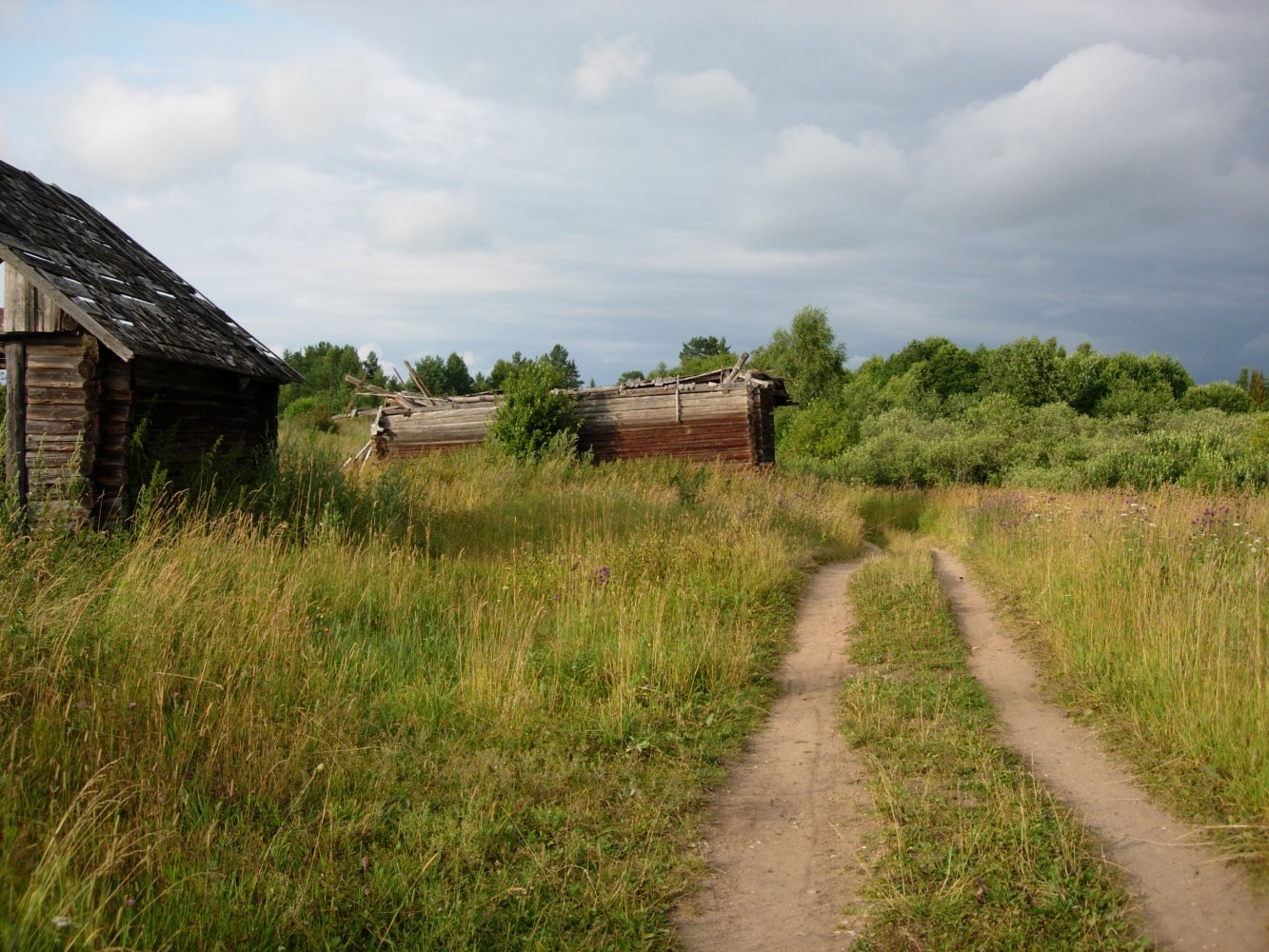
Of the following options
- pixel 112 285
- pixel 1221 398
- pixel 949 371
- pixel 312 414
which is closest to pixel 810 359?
pixel 949 371

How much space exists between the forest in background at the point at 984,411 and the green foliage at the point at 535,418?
0.32 m

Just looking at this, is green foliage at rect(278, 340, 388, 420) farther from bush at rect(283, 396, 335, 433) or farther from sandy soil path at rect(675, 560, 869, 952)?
sandy soil path at rect(675, 560, 869, 952)

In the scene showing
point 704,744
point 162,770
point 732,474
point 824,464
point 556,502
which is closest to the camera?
point 162,770

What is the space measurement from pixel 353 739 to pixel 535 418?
16463 millimetres

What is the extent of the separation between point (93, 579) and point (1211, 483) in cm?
1837

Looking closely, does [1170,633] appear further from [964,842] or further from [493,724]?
[493,724]

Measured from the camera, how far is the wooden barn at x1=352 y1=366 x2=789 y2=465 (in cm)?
2081

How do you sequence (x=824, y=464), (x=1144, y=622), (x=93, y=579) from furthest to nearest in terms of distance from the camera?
1. (x=824, y=464)
2. (x=93, y=579)
3. (x=1144, y=622)

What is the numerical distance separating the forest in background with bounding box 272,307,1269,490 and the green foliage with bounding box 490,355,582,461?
320mm

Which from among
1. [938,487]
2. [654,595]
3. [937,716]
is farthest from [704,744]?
[938,487]

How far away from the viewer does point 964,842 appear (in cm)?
390

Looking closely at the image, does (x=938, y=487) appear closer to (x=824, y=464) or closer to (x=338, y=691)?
(x=824, y=464)

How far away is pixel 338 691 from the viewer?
527 centimetres

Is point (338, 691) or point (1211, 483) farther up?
point (1211, 483)
